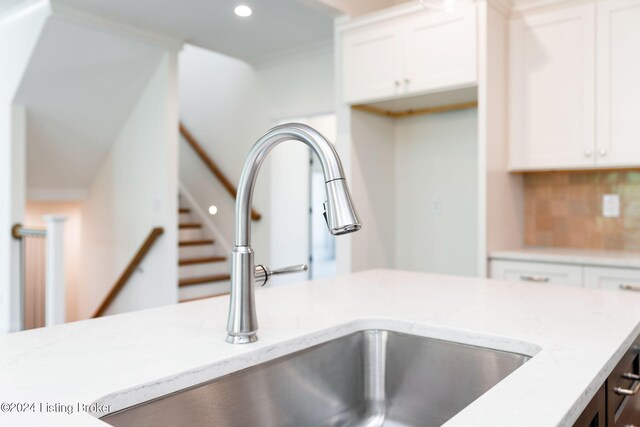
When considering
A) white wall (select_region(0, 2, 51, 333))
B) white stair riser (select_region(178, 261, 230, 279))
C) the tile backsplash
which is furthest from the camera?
white stair riser (select_region(178, 261, 230, 279))

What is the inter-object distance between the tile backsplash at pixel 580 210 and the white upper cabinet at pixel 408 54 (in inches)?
37.8

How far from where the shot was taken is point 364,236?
361 cm

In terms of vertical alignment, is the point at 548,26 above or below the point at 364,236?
above

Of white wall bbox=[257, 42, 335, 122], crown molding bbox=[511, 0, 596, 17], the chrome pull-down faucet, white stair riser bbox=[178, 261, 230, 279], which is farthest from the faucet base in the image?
white stair riser bbox=[178, 261, 230, 279]

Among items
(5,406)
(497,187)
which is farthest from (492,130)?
(5,406)

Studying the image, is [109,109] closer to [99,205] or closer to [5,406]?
[99,205]

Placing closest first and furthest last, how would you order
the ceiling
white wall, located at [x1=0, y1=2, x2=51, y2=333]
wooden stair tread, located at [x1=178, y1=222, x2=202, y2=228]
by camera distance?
the ceiling → white wall, located at [x1=0, y1=2, x2=51, y2=333] → wooden stair tread, located at [x1=178, y1=222, x2=202, y2=228]

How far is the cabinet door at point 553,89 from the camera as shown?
2891mm

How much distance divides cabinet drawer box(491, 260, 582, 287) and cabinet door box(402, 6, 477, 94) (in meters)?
1.05

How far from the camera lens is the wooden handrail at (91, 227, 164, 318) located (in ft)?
14.6

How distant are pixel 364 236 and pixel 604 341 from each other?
2.64m

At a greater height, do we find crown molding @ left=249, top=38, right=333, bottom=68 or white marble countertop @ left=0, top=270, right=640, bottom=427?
crown molding @ left=249, top=38, right=333, bottom=68

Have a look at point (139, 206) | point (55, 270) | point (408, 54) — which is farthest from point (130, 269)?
point (408, 54)

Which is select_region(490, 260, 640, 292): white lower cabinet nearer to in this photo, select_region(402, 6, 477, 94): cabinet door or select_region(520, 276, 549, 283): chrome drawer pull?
select_region(520, 276, 549, 283): chrome drawer pull
